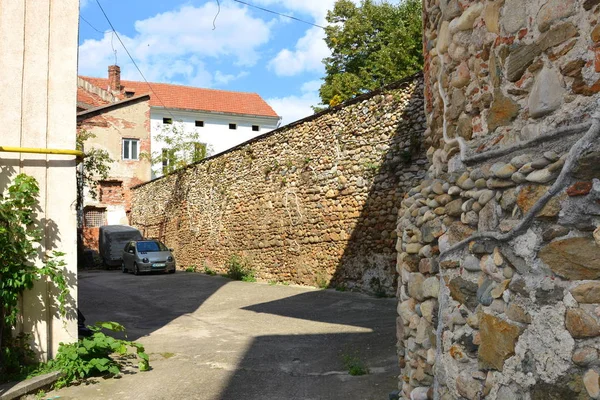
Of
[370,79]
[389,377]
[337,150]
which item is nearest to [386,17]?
[370,79]

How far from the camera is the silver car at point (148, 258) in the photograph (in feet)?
61.2

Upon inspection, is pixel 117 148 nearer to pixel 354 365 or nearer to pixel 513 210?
pixel 354 365

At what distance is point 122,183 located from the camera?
2816 cm

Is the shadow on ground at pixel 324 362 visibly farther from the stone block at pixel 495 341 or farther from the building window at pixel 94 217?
the building window at pixel 94 217

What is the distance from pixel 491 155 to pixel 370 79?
2213cm

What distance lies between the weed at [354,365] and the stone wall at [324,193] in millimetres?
4386

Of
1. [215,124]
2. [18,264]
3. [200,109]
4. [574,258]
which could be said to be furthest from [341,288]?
[215,124]

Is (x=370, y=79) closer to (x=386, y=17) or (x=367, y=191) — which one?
(x=386, y=17)

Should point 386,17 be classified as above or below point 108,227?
above

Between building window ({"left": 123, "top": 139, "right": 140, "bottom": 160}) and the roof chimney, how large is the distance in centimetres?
723

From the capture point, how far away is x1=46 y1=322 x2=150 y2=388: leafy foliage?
5375 millimetres

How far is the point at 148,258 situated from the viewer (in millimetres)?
18734

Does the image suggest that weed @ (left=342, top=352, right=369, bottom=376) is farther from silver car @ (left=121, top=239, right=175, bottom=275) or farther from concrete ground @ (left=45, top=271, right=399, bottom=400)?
silver car @ (left=121, top=239, right=175, bottom=275)

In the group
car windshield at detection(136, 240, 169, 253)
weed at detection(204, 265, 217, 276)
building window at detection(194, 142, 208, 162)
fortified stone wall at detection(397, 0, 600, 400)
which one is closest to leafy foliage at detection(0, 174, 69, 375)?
fortified stone wall at detection(397, 0, 600, 400)
